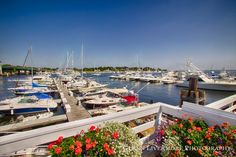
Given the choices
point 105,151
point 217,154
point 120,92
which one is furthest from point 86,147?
point 120,92

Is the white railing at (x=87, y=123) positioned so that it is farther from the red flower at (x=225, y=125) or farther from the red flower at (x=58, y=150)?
the red flower at (x=58, y=150)

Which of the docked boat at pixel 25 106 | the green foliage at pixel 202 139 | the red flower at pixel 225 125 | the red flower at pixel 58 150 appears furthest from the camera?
the docked boat at pixel 25 106

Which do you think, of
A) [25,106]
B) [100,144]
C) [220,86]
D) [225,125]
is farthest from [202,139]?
[220,86]

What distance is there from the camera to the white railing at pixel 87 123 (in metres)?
1.39

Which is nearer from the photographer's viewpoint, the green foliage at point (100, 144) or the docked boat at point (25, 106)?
the green foliage at point (100, 144)

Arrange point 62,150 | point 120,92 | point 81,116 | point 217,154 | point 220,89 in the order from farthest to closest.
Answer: point 220,89 → point 120,92 → point 81,116 → point 217,154 → point 62,150

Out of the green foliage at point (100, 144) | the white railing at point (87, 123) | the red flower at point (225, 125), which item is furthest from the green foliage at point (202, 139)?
the green foliage at point (100, 144)

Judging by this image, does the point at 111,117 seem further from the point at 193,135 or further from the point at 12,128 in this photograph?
the point at 12,128

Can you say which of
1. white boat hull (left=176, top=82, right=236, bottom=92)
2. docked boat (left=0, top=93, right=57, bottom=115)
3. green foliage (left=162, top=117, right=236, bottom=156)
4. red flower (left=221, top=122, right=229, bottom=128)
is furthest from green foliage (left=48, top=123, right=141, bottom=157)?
white boat hull (left=176, top=82, right=236, bottom=92)

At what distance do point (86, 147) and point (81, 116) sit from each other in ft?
30.9

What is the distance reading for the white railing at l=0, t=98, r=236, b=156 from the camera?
1.39 meters

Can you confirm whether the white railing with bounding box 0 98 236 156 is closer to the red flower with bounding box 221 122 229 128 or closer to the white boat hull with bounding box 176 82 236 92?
the red flower with bounding box 221 122 229 128

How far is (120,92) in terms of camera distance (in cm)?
1953

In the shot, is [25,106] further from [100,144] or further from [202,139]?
[202,139]
